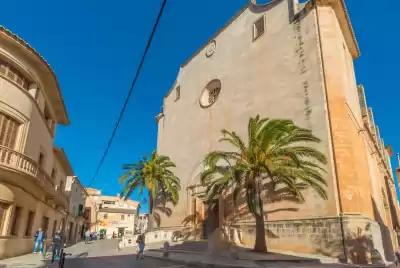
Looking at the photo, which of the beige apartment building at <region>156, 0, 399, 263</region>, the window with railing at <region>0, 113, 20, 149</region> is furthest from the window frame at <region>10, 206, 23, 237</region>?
the beige apartment building at <region>156, 0, 399, 263</region>

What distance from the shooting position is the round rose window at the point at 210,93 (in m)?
27.6

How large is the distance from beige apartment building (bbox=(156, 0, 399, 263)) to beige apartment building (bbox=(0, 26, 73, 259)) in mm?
12067

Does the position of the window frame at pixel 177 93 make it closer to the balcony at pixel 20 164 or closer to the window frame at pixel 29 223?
the balcony at pixel 20 164

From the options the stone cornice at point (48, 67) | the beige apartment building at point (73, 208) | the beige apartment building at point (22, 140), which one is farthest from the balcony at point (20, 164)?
the beige apartment building at point (73, 208)

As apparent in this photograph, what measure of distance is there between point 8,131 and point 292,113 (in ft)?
53.4

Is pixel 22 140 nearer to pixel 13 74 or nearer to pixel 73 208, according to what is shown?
pixel 13 74

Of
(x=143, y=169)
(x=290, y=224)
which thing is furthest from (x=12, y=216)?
(x=290, y=224)

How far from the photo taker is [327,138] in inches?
652

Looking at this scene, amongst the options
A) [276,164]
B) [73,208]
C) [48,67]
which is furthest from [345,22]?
[73,208]

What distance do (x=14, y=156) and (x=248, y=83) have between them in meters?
16.7

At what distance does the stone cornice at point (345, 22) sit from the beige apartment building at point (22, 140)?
61.8 feet

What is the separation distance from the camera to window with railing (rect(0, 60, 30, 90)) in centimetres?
1481

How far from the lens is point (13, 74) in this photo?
15.5m

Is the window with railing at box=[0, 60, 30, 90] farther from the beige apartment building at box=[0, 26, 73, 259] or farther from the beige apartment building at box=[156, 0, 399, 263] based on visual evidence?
the beige apartment building at box=[156, 0, 399, 263]
